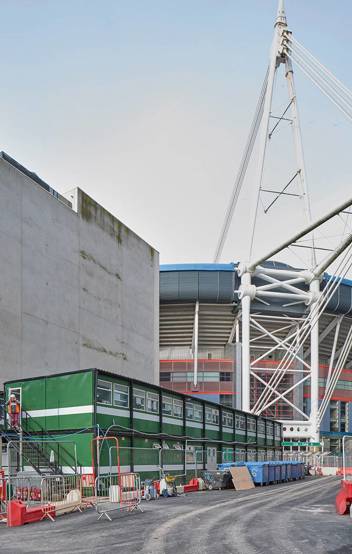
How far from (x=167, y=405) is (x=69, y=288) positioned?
46.8 ft

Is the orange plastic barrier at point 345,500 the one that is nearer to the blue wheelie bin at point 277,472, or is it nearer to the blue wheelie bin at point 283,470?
the blue wheelie bin at point 277,472

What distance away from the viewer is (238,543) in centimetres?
1418

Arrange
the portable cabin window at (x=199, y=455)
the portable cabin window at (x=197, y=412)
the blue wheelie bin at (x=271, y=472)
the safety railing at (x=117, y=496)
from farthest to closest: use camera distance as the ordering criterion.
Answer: the portable cabin window at (x=197, y=412), the blue wheelie bin at (x=271, y=472), the portable cabin window at (x=199, y=455), the safety railing at (x=117, y=496)

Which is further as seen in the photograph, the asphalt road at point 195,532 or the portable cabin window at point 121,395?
the portable cabin window at point 121,395

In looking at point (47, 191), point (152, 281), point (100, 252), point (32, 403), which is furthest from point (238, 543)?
point (152, 281)

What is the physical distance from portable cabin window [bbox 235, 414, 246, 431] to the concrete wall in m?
10.9

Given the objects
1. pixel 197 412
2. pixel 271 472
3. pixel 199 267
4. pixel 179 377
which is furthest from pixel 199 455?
pixel 179 377

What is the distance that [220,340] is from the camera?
7975cm

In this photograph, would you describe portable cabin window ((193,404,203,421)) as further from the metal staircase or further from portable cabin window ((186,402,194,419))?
the metal staircase

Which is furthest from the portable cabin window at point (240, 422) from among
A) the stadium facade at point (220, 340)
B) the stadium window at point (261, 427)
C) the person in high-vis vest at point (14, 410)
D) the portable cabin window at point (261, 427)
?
the person in high-vis vest at point (14, 410)

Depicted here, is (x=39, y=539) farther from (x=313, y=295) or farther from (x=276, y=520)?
(x=313, y=295)

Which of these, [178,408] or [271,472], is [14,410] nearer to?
[178,408]

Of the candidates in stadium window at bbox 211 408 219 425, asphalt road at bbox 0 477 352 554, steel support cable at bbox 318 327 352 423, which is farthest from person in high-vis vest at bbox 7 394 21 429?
steel support cable at bbox 318 327 352 423

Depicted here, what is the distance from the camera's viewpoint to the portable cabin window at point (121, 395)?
29.4 m
